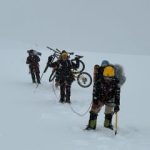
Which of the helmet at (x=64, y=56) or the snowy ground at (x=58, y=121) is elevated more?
the helmet at (x=64, y=56)

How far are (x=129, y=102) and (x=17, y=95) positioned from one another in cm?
384

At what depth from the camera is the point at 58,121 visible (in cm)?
1359

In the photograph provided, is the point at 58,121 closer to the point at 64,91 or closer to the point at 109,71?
the point at 109,71

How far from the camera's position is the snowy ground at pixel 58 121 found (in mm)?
11194

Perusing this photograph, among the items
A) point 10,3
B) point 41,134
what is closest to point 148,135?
point 41,134

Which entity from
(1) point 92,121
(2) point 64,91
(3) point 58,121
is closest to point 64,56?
(2) point 64,91

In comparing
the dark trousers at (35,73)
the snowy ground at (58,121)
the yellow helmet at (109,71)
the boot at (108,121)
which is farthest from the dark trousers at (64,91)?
the dark trousers at (35,73)

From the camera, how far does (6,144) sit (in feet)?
35.1

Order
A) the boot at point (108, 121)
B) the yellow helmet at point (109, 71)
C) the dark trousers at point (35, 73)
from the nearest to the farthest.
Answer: the yellow helmet at point (109, 71) < the boot at point (108, 121) < the dark trousers at point (35, 73)

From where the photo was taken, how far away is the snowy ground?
11194 millimetres

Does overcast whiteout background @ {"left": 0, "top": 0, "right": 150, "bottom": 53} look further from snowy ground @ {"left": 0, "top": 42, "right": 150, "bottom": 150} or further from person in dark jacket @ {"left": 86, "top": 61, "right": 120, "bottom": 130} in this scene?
person in dark jacket @ {"left": 86, "top": 61, "right": 120, "bottom": 130}

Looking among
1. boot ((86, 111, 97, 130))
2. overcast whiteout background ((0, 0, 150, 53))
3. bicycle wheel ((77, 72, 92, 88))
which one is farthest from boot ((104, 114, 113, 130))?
overcast whiteout background ((0, 0, 150, 53))

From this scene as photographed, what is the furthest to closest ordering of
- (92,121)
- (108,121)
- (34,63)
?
(34,63), (108,121), (92,121)

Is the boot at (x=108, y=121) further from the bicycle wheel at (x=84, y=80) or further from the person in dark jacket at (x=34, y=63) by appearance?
Answer: the person in dark jacket at (x=34, y=63)
